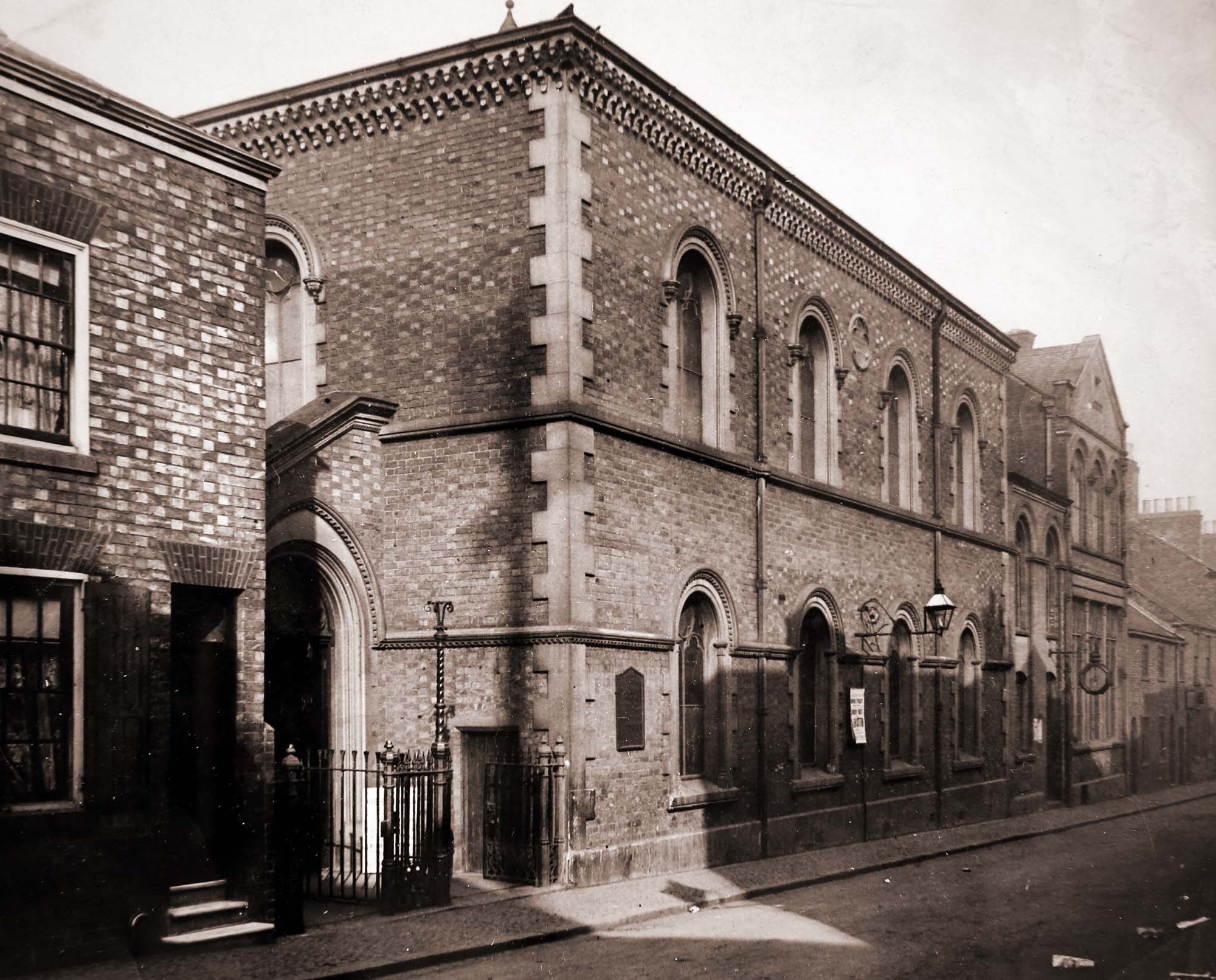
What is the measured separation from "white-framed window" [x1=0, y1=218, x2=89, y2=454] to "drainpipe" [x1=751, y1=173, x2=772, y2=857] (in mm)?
11078

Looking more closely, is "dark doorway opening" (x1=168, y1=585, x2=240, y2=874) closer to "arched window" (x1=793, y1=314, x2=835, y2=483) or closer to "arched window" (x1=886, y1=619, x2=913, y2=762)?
"arched window" (x1=793, y1=314, x2=835, y2=483)

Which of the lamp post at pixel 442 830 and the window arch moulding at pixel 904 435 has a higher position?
the window arch moulding at pixel 904 435

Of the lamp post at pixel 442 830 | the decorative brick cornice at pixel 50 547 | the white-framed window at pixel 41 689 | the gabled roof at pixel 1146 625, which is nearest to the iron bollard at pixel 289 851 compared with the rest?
the lamp post at pixel 442 830

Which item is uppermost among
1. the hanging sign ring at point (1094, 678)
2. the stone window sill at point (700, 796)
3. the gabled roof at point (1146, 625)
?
the gabled roof at point (1146, 625)

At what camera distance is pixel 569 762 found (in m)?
15.5

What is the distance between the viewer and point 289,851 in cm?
1218

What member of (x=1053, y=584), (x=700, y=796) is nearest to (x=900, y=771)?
(x=700, y=796)

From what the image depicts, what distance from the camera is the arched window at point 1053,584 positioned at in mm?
34031

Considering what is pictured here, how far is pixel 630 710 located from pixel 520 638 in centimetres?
176

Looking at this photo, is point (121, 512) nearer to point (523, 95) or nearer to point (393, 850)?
point (393, 850)

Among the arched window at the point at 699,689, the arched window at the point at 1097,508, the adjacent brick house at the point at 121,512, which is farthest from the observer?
the arched window at the point at 1097,508

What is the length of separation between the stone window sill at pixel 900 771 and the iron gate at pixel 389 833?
11644mm

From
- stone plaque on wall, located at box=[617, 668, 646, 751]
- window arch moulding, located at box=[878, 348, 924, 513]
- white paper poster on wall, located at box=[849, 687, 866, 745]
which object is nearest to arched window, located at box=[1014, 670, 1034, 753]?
window arch moulding, located at box=[878, 348, 924, 513]

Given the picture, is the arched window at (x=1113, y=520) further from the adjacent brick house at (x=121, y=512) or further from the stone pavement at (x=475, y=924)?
the adjacent brick house at (x=121, y=512)
